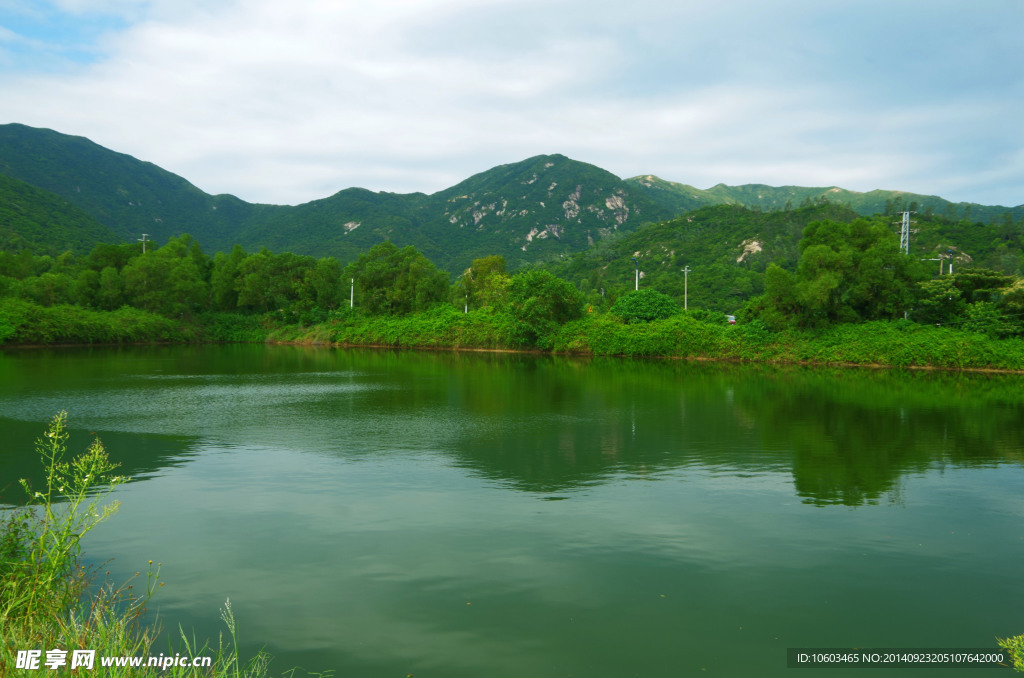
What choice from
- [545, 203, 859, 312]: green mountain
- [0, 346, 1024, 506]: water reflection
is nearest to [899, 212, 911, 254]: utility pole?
[0, 346, 1024, 506]: water reflection

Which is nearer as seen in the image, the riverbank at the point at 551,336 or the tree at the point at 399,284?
the riverbank at the point at 551,336

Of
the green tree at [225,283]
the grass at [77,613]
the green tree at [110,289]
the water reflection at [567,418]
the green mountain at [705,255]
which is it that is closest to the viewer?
the grass at [77,613]

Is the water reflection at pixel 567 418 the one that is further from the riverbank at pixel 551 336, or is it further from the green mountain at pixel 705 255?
the green mountain at pixel 705 255

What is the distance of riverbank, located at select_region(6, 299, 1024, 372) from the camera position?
37.8m

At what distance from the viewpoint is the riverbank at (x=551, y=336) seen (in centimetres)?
3778

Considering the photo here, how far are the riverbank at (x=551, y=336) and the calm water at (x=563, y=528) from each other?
17.3 m

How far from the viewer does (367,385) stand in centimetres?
2884

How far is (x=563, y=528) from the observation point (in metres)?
9.70

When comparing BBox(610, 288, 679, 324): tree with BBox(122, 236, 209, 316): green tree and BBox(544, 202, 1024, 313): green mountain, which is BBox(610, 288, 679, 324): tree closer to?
BBox(544, 202, 1024, 313): green mountain

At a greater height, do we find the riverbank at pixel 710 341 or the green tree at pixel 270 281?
the green tree at pixel 270 281

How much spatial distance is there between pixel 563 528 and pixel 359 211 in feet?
546

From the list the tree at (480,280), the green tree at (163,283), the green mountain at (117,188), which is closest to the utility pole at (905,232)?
the tree at (480,280)

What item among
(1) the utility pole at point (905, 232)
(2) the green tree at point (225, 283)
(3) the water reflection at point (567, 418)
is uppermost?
(1) the utility pole at point (905, 232)

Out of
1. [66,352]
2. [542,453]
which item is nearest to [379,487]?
[542,453]
